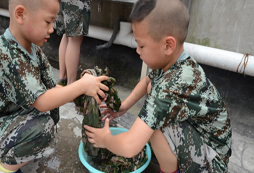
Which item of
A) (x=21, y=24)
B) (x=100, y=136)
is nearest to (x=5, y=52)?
(x=21, y=24)

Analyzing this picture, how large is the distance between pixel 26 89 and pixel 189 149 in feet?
3.58

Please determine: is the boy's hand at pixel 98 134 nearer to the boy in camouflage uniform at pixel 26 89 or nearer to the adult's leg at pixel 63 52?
the boy in camouflage uniform at pixel 26 89

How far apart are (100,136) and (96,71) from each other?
0.50 metres

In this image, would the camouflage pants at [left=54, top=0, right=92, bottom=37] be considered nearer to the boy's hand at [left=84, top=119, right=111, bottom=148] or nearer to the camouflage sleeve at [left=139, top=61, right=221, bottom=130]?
the boy's hand at [left=84, top=119, right=111, bottom=148]

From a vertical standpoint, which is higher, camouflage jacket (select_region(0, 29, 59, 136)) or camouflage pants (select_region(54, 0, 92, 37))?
camouflage pants (select_region(54, 0, 92, 37))

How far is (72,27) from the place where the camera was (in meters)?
2.28

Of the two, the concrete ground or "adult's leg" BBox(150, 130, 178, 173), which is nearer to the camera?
"adult's leg" BBox(150, 130, 178, 173)

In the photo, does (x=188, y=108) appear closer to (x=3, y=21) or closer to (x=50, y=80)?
(x=50, y=80)

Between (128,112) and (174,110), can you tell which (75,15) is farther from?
(174,110)

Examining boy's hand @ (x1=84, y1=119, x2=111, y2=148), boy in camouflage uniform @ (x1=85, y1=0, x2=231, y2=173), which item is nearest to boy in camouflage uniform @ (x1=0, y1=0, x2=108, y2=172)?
boy's hand @ (x1=84, y1=119, x2=111, y2=148)

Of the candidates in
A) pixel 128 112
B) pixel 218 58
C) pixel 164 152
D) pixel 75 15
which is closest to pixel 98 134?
pixel 164 152

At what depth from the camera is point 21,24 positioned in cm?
130

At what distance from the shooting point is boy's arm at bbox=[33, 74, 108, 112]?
4.33ft

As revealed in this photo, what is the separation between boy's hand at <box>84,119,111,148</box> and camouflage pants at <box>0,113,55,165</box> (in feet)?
1.00
